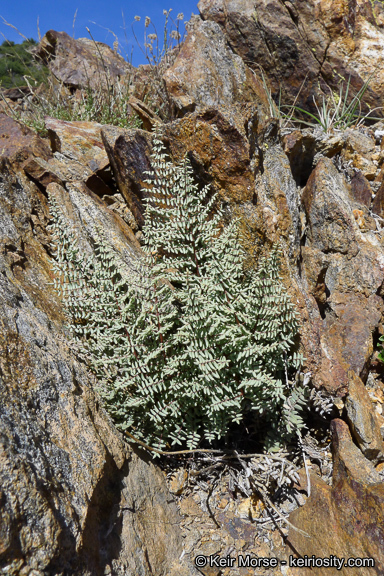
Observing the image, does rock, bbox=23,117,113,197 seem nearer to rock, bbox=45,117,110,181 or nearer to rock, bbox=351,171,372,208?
rock, bbox=45,117,110,181

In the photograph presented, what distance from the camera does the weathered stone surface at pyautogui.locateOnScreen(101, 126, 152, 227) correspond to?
148 inches

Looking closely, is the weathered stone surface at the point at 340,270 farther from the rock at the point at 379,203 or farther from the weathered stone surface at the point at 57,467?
the weathered stone surface at the point at 57,467

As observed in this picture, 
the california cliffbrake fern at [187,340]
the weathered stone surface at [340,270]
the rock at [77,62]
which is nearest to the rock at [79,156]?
the california cliffbrake fern at [187,340]

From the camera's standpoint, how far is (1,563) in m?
1.48

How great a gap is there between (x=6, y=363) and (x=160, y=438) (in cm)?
125

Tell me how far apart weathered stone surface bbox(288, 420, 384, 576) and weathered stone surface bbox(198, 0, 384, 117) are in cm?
582

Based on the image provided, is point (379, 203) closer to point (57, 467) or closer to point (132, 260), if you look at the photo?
point (132, 260)

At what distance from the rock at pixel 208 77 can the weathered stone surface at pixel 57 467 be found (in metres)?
2.28

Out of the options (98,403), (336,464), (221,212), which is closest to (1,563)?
(98,403)

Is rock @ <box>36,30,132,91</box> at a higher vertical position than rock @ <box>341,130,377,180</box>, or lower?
higher

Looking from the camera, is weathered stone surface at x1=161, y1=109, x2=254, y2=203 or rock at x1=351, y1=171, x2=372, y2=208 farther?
rock at x1=351, y1=171, x2=372, y2=208

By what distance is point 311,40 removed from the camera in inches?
252

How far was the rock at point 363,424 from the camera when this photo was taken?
262 cm

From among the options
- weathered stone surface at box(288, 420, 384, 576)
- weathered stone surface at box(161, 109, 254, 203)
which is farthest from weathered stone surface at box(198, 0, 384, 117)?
weathered stone surface at box(288, 420, 384, 576)
